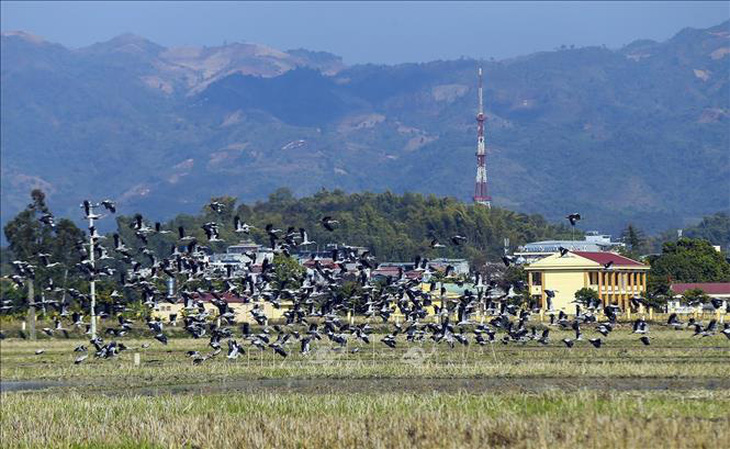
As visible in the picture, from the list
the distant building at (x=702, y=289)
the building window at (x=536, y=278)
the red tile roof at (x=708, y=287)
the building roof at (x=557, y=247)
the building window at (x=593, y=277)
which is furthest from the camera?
the building roof at (x=557, y=247)

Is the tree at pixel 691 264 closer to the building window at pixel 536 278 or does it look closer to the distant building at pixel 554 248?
the building window at pixel 536 278

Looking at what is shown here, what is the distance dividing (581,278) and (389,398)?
214ft

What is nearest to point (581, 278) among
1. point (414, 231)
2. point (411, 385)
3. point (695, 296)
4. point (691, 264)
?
point (691, 264)

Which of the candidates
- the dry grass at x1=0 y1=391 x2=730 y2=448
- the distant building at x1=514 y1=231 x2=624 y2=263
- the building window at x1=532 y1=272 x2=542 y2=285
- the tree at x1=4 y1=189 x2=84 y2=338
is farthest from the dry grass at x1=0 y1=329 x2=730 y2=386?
the distant building at x1=514 y1=231 x2=624 y2=263

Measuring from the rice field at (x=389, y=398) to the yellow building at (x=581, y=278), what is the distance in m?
27.5

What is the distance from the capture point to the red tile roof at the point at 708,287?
89.7m

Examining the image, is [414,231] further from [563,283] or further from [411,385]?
[411,385]

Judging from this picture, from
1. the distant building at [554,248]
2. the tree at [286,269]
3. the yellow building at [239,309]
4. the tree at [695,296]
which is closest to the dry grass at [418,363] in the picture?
the tree at [695,296]

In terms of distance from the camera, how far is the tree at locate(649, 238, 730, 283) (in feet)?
304

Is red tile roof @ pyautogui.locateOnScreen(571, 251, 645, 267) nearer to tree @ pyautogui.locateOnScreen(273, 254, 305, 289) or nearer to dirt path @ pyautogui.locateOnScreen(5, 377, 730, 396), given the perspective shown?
tree @ pyautogui.locateOnScreen(273, 254, 305, 289)

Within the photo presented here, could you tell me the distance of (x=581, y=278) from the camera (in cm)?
9988

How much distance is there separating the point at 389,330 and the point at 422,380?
115 ft

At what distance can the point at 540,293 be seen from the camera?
324 ft

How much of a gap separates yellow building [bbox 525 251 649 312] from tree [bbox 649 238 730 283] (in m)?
1.54
